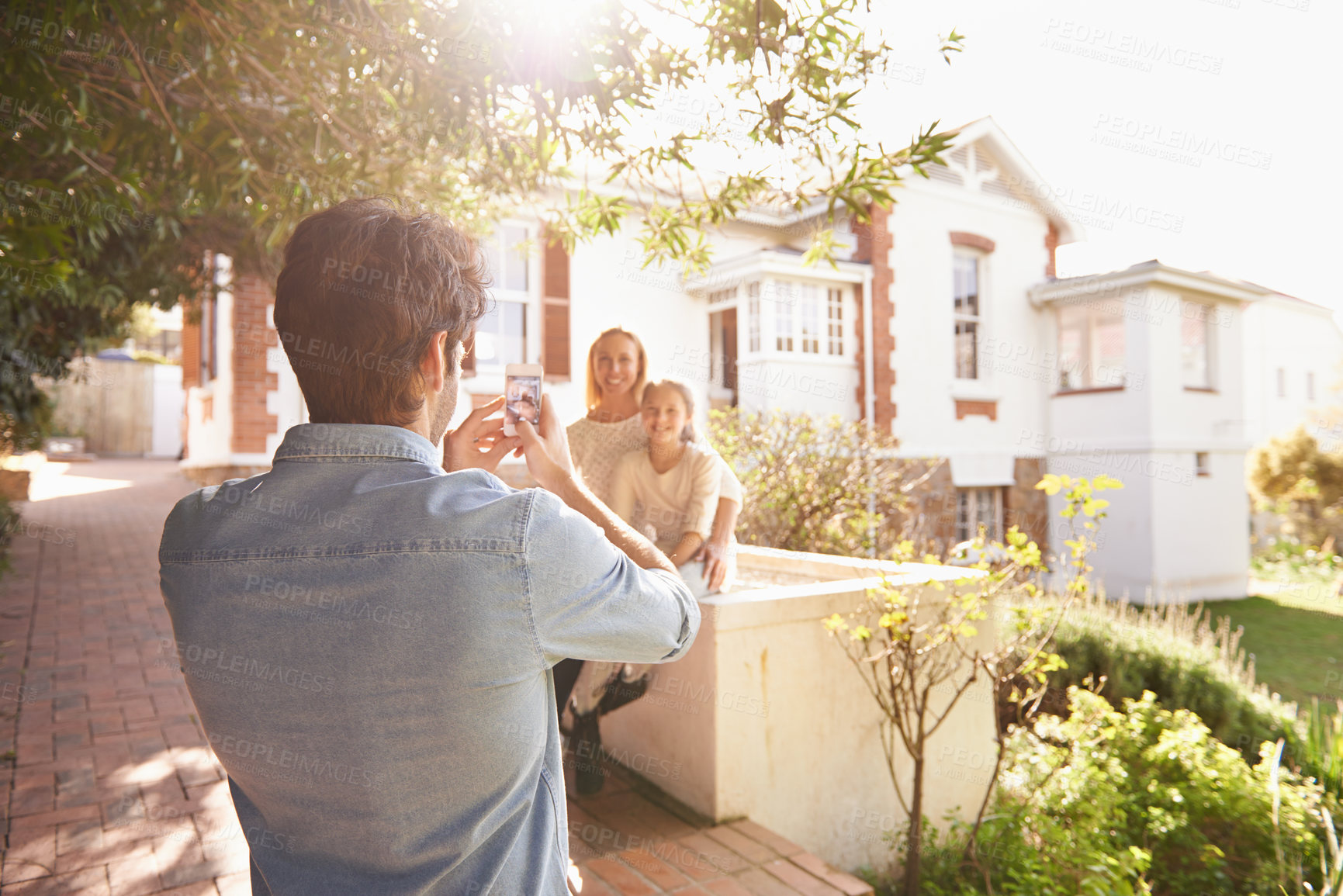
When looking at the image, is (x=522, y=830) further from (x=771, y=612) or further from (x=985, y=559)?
(x=985, y=559)

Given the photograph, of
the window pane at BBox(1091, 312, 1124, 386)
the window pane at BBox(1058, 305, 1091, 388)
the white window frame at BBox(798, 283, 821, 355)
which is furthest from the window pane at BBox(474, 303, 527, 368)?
the window pane at BBox(1091, 312, 1124, 386)

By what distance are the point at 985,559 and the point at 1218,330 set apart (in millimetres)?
13193

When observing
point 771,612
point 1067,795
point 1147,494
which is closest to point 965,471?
point 1147,494

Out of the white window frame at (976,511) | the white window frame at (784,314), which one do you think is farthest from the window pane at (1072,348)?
the white window frame at (784,314)

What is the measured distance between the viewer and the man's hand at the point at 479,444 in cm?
158

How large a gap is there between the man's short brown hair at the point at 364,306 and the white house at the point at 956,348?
8885 millimetres

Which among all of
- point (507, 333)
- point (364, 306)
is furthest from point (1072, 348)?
point (364, 306)

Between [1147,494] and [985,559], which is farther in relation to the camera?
[1147,494]

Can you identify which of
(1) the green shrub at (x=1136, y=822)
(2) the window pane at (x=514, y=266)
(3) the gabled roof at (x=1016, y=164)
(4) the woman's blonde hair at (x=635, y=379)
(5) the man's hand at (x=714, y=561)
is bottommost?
(1) the green shrub at (x=1136, y=822)

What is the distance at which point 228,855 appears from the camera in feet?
9.53

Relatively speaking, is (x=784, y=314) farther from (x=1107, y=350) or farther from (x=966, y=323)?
(x=1107, y=350)

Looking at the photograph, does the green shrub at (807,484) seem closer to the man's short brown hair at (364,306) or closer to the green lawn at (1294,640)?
the green lawn at (1294,640)

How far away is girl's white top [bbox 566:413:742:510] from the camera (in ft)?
11.7

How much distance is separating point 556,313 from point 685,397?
750 centimetres
